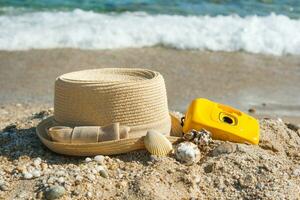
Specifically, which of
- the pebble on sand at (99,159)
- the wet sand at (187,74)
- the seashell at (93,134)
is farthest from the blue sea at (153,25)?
the pebble on sand at (99,159)

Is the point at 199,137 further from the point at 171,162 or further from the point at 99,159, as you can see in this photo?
the point at 99,159

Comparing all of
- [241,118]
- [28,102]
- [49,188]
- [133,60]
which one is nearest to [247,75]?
[133,60]

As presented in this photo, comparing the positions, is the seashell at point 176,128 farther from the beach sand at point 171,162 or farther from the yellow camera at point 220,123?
the beach sand at point 171,162

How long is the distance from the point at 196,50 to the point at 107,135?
5.23 meters

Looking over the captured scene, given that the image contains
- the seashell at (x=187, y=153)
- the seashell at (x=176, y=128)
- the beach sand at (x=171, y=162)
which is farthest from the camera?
the seashell at (x=176, y=128)

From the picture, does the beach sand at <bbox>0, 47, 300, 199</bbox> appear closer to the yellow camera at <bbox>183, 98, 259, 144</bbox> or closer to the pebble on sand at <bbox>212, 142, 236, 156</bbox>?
the pebble on sand at <bbox>212, 142, 236, 156</bbox>

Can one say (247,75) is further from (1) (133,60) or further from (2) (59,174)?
(2) (59,174)

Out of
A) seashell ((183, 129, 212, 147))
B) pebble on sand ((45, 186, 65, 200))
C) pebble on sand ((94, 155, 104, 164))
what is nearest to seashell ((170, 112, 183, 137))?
seashell ((183, 129, 212, 147))

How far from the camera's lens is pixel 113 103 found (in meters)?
3.89

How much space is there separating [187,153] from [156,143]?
215 millimetres

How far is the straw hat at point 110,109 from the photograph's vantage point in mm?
3867

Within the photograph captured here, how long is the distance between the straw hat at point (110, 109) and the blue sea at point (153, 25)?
16.3ft

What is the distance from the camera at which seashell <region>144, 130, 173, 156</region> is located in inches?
150

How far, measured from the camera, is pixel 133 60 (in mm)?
8227
